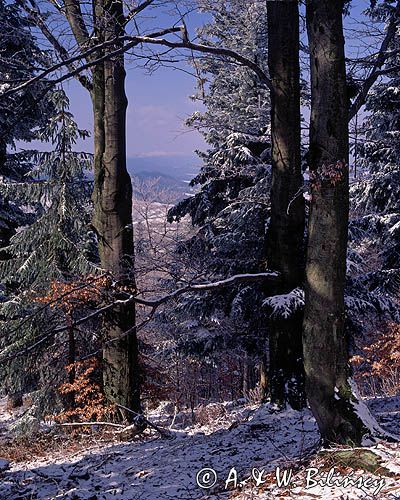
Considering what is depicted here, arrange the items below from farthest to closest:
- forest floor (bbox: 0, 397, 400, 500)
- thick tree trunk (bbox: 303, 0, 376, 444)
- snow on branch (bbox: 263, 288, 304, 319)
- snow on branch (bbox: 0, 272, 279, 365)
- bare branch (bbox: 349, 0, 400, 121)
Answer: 1. snow on branch (bbox: 263, 288, 304, 319)
2. bare branch (bbox: 349, 0, 400, 121)
3. snow on branch (bbox: 0, 272, 279, 365)
4. thick tree trunk (bbox: 303, 0, 376, 444)
5. forest floor (bbox: 0, 397, 400, 500)

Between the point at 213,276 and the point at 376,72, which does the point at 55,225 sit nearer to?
the point at 213,276

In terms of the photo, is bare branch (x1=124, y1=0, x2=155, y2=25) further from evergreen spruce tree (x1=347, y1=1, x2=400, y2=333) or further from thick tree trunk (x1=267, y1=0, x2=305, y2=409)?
evergreen spruce tree (x1=347, y1=1, x2=400, y2=333)

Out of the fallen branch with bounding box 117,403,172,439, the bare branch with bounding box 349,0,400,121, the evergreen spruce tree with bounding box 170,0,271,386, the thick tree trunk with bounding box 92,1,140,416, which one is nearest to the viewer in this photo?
the bare branch with bounding box 349,0,400,121

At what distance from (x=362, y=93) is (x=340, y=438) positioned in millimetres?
3643

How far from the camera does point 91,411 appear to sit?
7.43 metres

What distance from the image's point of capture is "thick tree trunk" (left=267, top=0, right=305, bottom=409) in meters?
5.84

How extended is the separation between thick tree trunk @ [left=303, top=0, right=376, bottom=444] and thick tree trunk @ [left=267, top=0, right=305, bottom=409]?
5.30ft

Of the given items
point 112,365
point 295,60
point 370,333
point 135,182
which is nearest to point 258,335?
point 112,365

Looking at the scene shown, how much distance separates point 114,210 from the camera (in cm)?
741

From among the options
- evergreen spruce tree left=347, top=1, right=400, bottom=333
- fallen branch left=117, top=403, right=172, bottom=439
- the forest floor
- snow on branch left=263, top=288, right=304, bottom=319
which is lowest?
fallen branch left=117, top=403, right=172, bottom=439

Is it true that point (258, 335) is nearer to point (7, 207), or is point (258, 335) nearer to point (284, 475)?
point (284, 475)

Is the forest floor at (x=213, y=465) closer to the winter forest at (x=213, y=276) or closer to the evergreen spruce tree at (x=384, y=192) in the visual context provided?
the winter forest at (x=213, y=276)

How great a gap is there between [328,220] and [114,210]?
4183 millimetres

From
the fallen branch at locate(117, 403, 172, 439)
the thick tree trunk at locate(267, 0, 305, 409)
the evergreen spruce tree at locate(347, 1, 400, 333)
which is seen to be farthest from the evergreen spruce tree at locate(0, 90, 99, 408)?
the evergreen spruce tree at locate(347, 1, 400, 333)
